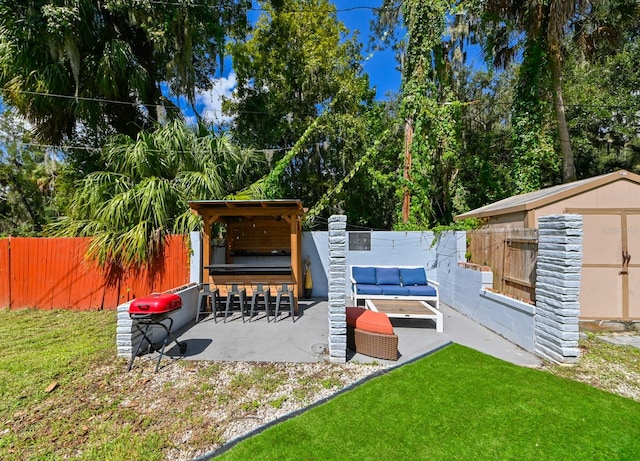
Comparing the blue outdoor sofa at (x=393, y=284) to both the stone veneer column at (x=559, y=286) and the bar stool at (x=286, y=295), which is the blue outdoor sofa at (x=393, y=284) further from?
the stone veneer column at (x=559, y=286)

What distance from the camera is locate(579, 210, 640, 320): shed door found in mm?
4383

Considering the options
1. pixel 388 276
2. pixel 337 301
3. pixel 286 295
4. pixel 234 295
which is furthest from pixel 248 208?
pixel 388 276

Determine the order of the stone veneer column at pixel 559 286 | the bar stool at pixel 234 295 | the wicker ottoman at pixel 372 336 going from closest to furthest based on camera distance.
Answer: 1. the stone veneer column at pixel 559 286
2. the wicker ottoman at pixel 372 336
3. the bar stool at pixel 234 295

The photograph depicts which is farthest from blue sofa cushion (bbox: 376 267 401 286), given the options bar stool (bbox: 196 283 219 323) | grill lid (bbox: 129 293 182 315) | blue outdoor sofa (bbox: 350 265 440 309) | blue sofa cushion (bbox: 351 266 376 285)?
grill lid (bbox: 129 293 182 315)

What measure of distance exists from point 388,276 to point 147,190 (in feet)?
18.6

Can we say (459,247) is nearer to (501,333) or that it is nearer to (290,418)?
(501,333)

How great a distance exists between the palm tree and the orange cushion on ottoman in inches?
155

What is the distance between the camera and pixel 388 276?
569 cm

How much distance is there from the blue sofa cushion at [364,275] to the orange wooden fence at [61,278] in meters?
3.93

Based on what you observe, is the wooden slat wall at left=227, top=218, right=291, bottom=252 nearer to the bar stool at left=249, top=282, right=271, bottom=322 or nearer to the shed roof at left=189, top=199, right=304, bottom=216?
the shed roof at left=189, top=199, right=304, bottom=216

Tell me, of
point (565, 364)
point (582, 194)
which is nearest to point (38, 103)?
point (565, 364)

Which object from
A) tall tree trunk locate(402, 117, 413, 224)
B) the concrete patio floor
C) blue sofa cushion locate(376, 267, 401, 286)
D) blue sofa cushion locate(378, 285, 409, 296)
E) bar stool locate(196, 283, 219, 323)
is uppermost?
tall tree trunk locate(402, 117, 413, 224)

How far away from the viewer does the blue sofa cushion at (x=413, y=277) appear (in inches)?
218

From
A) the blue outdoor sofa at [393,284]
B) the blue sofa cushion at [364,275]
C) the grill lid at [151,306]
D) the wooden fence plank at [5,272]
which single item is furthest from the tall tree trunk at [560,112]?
the wooden fence plank at [5,272]
